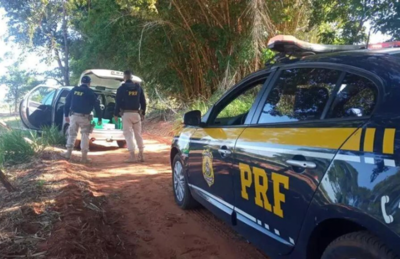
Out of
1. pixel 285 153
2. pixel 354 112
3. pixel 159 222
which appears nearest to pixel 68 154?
pixel 159 222

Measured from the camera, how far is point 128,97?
8141 mm

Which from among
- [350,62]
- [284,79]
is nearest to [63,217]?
[284,79]

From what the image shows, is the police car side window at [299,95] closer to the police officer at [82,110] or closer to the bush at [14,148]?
the police officer at [82,110]

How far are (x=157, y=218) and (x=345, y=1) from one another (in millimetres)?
9063

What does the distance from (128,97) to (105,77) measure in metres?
1.85

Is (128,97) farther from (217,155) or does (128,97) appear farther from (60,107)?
(217,155)

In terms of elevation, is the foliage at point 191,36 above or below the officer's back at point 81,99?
above

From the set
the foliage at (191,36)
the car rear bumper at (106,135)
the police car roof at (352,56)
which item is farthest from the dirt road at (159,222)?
the foliage at (191,36)

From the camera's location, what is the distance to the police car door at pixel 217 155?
3.27 m

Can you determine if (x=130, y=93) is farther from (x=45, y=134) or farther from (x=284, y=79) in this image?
(x=284, y=79)

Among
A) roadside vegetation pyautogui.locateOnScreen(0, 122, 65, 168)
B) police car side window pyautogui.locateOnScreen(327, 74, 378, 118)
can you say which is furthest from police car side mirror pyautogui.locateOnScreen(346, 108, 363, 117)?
roadside vegetation pyautogui.locateOnScreen(0, 122, 65, 168)

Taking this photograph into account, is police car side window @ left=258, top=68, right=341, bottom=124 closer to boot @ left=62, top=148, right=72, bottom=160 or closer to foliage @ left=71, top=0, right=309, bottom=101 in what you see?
boot @ left=62, top=148, right=72, bottom=160

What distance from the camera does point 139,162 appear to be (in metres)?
8.35

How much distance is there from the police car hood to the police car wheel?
15.9 feet
